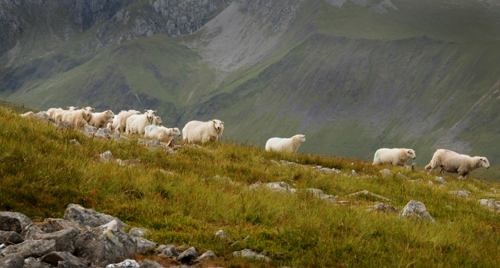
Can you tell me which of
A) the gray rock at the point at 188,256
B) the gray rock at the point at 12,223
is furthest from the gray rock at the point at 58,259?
the gray rock at the point at 188,256

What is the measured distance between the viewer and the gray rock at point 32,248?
15.5 ft

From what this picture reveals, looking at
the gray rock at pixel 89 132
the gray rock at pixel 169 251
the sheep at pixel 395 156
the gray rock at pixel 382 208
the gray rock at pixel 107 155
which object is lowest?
the sheep at pixel 395 156

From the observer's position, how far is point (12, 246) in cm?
484

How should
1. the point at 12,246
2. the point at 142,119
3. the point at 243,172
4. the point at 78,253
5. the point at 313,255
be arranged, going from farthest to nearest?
the point at 142,119, the point at 243,172, the point at 313,255, the point at 78,253, the point at 12,246

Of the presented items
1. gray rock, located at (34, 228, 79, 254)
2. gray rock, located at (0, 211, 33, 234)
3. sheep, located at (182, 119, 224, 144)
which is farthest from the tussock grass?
sheep, located at (182, 119, 224, 144)

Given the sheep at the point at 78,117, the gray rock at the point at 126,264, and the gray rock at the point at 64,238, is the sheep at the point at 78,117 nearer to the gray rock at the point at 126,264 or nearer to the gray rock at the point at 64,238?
the gray rock at the point at 64,238

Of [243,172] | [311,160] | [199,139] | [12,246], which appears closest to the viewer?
[12,246]

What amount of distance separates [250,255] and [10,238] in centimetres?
324

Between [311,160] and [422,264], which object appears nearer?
[422,264]

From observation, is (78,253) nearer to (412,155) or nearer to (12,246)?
(12,246)

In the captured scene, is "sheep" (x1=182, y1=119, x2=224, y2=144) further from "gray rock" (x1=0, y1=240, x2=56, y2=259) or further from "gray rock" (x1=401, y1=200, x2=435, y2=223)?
"gray rock" (x1=0, y1=240, x2=56, y2=259)

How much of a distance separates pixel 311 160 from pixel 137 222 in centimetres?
1297

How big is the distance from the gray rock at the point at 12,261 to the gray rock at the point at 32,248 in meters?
0.27

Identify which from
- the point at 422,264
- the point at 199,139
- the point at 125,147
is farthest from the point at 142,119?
the point at 422,264
